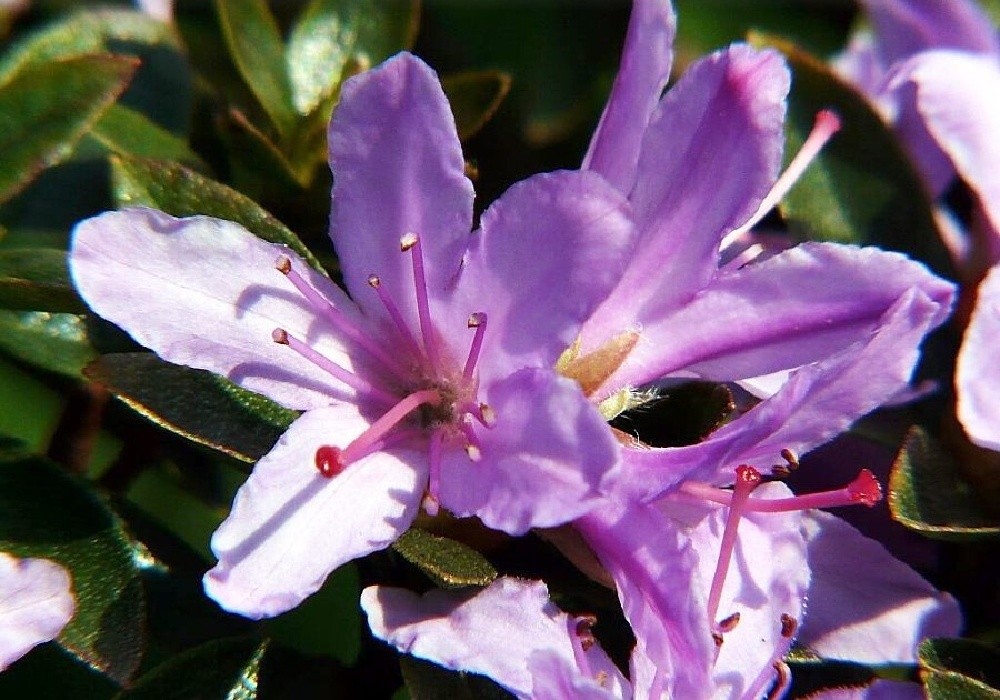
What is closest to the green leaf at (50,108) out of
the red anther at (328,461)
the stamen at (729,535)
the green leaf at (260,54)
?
the green leaf at (260,54)

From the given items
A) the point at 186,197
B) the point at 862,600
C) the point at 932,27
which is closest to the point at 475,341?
the point at 186,197

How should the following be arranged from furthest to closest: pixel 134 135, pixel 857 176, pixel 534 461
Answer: pixel 857 176 < pixel 134 135 < pixel 534 461

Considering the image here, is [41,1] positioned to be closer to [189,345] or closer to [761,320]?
[189,345]

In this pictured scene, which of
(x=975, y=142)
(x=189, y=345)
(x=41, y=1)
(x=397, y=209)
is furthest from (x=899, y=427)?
(x=41, y=1)

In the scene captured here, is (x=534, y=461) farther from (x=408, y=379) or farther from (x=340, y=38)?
(x=340, y=38)

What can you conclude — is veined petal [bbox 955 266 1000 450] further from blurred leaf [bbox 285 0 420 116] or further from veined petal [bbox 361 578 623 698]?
blurred leaf [bbox 285 0 420 116]

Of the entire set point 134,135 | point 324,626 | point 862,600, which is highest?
point 134,135
